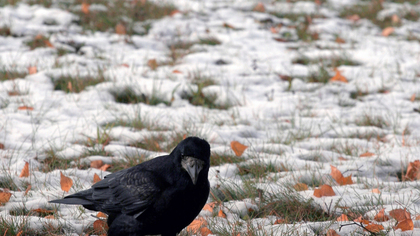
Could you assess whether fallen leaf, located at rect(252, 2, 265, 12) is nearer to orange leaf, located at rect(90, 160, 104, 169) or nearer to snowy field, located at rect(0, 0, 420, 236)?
snowy field, located at rect(0, 0, 420, 236)

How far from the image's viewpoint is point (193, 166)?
1.85 metres

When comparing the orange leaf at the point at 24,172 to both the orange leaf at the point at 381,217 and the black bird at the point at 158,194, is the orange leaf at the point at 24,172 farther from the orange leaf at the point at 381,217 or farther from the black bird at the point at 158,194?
the orange leaf at the point at 381,217

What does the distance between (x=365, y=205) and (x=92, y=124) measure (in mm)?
2400

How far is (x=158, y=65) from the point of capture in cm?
554

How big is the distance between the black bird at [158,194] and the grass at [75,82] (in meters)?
2.55

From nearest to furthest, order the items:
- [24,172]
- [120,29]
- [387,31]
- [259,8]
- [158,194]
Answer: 1. [158,194]
2. [24,172]
3. [120,29]
4. [387,31]
5. [259,8]

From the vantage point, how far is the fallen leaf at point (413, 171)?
9.39ft

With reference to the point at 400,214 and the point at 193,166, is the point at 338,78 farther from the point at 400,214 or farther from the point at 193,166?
the point at 193,166

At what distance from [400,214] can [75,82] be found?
3.56 metres

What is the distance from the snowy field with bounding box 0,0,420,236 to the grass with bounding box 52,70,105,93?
2 cm

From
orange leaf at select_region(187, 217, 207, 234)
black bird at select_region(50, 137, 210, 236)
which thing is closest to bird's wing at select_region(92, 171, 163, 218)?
black bird at select_region(50, 137, 210, 236)

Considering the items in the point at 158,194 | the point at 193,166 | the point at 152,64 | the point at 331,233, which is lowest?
the point at 152,64

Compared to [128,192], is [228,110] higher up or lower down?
lower down

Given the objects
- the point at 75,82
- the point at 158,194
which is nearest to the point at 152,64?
the point at 75,82
